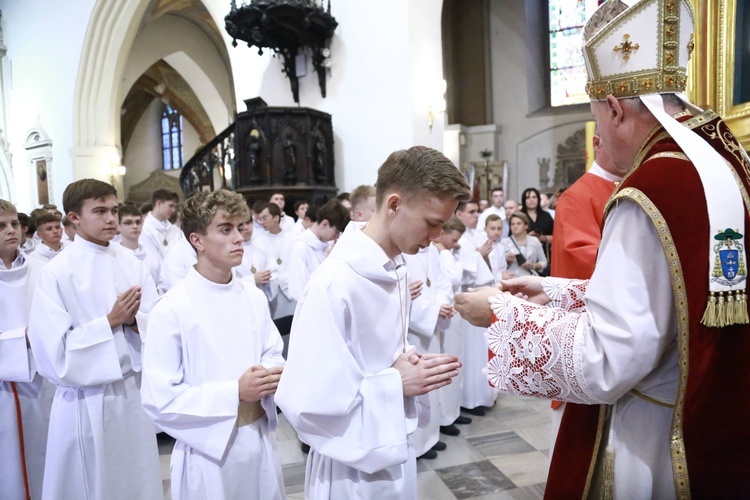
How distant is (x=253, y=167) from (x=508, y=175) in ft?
26.4

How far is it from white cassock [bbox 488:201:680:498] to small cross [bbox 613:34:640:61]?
44cm

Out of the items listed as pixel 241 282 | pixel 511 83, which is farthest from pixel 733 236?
pixel 511 83

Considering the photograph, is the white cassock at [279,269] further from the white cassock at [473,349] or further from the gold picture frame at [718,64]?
the gold picture frame at [718,64]

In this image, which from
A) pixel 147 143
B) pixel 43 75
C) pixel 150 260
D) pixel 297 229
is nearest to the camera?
pixel 150 260

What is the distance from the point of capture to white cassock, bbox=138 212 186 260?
6609 millimetres

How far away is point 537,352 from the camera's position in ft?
4.97

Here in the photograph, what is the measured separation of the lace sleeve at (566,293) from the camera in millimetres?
1915

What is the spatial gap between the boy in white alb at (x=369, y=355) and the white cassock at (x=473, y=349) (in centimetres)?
360

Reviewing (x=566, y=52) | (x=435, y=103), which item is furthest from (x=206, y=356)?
(x=566, y=52)

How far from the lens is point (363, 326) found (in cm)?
174

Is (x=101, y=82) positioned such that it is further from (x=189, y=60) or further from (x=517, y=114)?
(x=517, y=114)

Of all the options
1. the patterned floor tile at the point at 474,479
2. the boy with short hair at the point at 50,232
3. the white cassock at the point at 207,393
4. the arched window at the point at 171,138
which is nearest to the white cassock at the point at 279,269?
the boy with short hair at the point at 50,232

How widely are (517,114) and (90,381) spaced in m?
14.4

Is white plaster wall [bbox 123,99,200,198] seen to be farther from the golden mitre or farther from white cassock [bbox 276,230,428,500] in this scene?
the golden mitre
